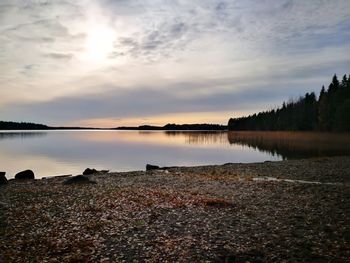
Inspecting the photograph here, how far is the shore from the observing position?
10312 mm

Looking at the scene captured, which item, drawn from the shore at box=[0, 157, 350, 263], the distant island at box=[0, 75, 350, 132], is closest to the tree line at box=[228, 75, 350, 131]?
the distant island at box=[0, 75, 350, 132]

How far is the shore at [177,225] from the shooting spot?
406 inches

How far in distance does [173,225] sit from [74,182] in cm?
1398

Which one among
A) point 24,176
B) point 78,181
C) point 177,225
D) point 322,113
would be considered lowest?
point 24,176

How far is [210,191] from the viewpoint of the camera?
2114cm

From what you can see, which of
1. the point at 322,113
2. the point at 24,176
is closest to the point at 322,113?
the point at 322,113

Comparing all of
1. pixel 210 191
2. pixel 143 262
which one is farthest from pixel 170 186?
pixel 143 262

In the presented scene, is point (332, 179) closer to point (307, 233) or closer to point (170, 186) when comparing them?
point (170, 186)

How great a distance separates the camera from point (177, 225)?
13438 millimetres

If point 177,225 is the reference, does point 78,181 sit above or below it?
below

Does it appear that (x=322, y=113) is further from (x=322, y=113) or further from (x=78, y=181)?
(x=78, y=181)

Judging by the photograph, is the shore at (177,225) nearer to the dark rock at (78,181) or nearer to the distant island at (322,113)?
the dark rock at (78,181)

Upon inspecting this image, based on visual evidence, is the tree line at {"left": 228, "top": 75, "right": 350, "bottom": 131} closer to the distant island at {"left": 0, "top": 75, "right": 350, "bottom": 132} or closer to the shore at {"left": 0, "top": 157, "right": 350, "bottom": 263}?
the distant island at {"left": 0, "top": 75, "right": 350, "bottom": 132}

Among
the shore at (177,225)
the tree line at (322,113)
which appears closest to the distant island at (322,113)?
the tree line at (322,113)
